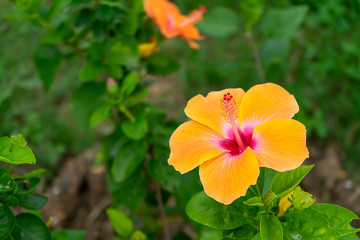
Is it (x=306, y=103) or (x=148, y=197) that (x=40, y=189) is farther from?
(x=306, y=103)

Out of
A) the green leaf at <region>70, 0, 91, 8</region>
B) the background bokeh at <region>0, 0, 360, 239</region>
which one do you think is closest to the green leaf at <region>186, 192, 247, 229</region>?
the green leaf at <region>70, 0, 91, 8</region>

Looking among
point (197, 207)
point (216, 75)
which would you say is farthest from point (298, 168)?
point (216, 75)

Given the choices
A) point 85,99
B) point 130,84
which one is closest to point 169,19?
point 130,84

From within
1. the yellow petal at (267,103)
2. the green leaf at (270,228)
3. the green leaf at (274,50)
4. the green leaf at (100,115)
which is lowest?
the green leaf at (274,50)

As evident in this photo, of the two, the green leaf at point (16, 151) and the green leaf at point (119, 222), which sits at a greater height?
the green leaf at point (16, 151)

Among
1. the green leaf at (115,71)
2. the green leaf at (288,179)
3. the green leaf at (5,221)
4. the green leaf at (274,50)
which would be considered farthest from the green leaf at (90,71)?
the green leaf at (274,50)

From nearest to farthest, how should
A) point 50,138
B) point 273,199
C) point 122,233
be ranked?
point 273,199, point 122,233, point 50,138

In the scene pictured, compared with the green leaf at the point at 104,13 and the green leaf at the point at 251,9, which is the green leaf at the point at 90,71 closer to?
the green leaf at the point at 104,13
